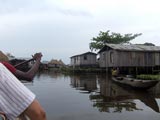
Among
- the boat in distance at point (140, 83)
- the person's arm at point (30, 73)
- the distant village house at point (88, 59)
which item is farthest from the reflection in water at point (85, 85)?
the person's arm at point (30, 73)

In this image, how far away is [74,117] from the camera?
11.6 meters

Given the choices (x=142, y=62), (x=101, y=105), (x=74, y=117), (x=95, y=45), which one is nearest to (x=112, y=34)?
(x=95, y=45)

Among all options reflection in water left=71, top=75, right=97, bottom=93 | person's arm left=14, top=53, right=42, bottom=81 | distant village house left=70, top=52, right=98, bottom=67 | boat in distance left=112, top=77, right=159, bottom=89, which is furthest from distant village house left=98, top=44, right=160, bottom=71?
person's arm left=14, top=53, right=42, bottom=81

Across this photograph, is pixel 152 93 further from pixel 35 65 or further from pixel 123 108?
pixel 35 65

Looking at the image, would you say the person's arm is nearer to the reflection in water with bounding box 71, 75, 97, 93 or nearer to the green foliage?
the reflection in water with bounding box 71, 75, 97, 93

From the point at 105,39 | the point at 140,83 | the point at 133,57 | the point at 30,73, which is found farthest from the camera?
the point at 105,39

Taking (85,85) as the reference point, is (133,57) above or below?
above

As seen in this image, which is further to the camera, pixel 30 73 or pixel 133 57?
pixel 133 57

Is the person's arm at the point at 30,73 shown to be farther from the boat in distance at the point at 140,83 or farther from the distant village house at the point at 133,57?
the distant village house at the point at 133,57

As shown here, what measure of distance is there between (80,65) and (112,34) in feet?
25.7

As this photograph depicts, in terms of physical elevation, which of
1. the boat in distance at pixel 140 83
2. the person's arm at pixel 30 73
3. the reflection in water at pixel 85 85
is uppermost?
the person's arm at pixel 30 73

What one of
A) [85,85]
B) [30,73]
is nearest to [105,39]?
[85,85]

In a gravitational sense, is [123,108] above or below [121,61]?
below

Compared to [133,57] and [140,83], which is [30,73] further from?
[133,57]
